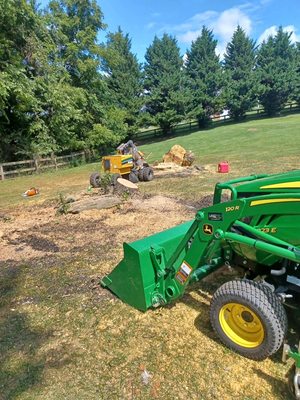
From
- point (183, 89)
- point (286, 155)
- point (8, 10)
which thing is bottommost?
point (286, 155)

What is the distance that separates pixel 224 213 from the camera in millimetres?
2646

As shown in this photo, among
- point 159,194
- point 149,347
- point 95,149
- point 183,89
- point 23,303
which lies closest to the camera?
point 149,347

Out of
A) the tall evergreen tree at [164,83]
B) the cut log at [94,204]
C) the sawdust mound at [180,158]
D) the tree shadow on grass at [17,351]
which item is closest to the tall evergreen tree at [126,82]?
the tall evergreen tree at [164,83]

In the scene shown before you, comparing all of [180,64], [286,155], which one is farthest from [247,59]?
[286,155]

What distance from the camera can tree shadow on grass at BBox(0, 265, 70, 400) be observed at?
2.65 m

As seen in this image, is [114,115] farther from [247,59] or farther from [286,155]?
[247,59]

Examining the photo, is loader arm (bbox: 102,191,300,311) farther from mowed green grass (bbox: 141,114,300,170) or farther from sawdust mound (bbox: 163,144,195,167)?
sawdust mound (bbox: 163,144,195,167)

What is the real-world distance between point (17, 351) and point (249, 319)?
214 centimetres

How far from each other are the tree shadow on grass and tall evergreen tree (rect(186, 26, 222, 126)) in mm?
37757

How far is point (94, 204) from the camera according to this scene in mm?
7559

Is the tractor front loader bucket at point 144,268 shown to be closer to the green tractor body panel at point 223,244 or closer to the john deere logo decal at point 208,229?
the green tractor body panel at point 223,244

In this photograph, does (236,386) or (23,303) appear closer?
(236,386)

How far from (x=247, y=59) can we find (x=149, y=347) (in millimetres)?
51010

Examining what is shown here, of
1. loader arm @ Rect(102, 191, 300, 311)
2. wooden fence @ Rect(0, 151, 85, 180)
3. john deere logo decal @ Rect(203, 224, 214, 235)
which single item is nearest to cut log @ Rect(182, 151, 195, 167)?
wooden fence @ Rect(0, 151, 85, 180)
